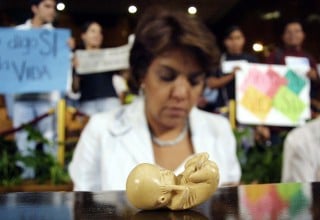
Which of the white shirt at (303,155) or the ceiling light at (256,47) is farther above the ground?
the ceiling light at (256,47)

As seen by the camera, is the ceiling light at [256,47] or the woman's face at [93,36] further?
the ceiling light at [256,47]

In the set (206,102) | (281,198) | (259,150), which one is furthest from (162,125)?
(281,198)

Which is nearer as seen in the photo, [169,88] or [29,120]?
[169,88]

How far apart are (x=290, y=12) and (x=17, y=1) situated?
50.6 inches

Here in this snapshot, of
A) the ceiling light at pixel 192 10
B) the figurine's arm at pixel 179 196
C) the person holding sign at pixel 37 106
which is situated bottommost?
the figurine's arm at pixel 179 196

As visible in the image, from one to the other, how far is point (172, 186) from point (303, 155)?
1.08 m

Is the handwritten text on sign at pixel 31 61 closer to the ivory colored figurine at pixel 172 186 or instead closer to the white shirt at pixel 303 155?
the white shirt at pixel 303 155

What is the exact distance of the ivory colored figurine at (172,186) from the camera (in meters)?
0.68

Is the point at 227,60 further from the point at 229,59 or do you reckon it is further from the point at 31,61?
the point at 31,61

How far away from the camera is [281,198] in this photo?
0.80m

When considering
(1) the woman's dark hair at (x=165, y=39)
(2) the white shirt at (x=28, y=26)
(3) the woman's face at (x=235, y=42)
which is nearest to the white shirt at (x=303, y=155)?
(1) the woman's dark hair at (x=165, y=39)

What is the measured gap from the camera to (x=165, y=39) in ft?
7.08

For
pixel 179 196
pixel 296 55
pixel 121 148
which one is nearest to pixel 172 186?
pixel 179 196

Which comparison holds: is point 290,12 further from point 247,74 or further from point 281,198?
point 281,198
